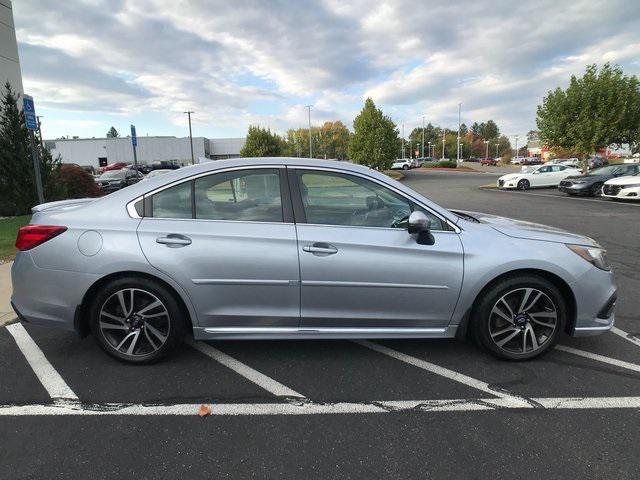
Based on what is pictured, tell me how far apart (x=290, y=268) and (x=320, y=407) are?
3.24 ft

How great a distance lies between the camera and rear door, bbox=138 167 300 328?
10.2 feet

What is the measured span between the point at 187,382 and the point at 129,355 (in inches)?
22.8

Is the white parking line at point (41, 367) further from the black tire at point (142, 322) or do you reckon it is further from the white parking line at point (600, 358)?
the white parking line at point (600, 358)

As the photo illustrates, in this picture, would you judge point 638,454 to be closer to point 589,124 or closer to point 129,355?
point 129,355

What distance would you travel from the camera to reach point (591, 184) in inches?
738

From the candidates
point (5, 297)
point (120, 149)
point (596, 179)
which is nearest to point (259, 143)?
point (596, 179)

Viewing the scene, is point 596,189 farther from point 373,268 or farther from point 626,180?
point 373,268

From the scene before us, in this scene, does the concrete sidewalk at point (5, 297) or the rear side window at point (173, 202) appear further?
the concrete sidewalk at point (5, 297)

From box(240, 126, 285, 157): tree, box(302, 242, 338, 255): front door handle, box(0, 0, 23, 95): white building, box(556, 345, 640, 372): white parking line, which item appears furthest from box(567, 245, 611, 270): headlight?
box(240, 126, 285, 157): tree

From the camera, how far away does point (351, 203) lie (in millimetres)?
3406

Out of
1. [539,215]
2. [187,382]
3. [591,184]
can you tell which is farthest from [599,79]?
[187,382]

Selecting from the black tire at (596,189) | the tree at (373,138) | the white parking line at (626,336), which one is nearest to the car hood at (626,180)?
the black tire at (596,189)

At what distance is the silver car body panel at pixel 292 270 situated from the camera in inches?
122

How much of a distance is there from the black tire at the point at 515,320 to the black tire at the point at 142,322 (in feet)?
7.73
